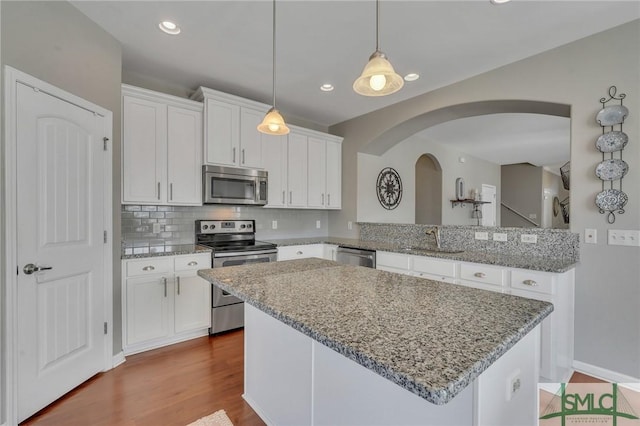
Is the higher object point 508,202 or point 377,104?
point 377,104

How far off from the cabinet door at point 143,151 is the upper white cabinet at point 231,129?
427 millimetres

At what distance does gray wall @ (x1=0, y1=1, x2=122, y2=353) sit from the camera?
1710 millimetres

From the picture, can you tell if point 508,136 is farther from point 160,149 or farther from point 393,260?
point 160,149

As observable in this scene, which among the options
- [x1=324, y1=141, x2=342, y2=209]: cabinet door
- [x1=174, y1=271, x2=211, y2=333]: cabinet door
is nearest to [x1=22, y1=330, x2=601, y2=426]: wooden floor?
[x1=174, y1=271, x2=211, y2=333]: cabinet door

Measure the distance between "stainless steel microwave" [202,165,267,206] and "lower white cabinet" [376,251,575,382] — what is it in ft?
6.98

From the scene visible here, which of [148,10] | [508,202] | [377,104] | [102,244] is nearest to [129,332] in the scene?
[102,244]

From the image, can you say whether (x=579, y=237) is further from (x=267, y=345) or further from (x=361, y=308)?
(x=267, y=345)

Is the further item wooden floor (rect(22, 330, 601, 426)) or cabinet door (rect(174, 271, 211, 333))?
cabinet door (rect(174, 271, 211, 333))

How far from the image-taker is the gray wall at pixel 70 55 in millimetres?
1710

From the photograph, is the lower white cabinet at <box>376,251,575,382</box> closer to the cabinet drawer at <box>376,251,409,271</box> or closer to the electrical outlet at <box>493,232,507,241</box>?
the cabinet drawer at <box>376,251,409,271</box>

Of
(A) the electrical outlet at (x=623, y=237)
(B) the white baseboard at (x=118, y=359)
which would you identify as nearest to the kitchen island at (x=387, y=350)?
(B) the white baseboard at (x=118, y=359)

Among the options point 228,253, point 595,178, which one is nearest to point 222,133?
point 228,253

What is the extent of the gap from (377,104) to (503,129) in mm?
2491

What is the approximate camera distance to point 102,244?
7.45 ft
